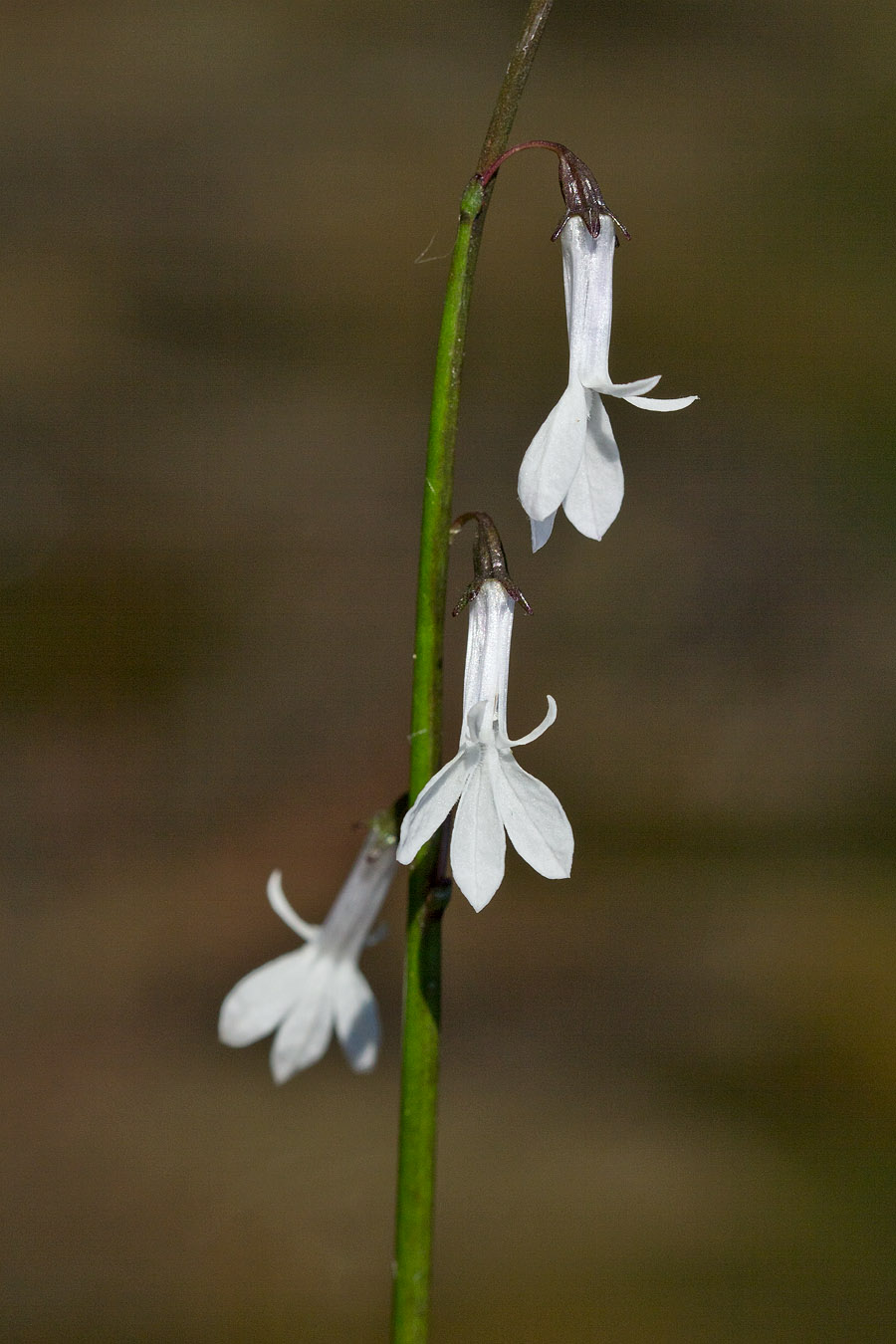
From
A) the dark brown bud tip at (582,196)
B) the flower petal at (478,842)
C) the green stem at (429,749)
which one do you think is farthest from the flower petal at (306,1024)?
the dark brown bud tip at (582,196)

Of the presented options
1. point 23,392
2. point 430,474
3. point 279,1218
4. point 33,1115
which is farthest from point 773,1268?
point 23,392

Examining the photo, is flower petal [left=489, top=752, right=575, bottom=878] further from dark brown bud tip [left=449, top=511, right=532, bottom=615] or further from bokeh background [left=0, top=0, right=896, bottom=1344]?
bokeh background [left=0, top=0, right=896, bottom=1344]

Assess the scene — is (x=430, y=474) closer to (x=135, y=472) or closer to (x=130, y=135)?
(x=135, y=472)

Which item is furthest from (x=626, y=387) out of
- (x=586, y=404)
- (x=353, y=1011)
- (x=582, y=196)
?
(x=353, y=1011)

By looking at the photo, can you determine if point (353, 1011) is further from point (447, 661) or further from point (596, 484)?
point (447, 661)

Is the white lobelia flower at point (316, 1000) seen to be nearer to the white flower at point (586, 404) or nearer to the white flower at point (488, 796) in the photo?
the white flower at point (488, 796)
